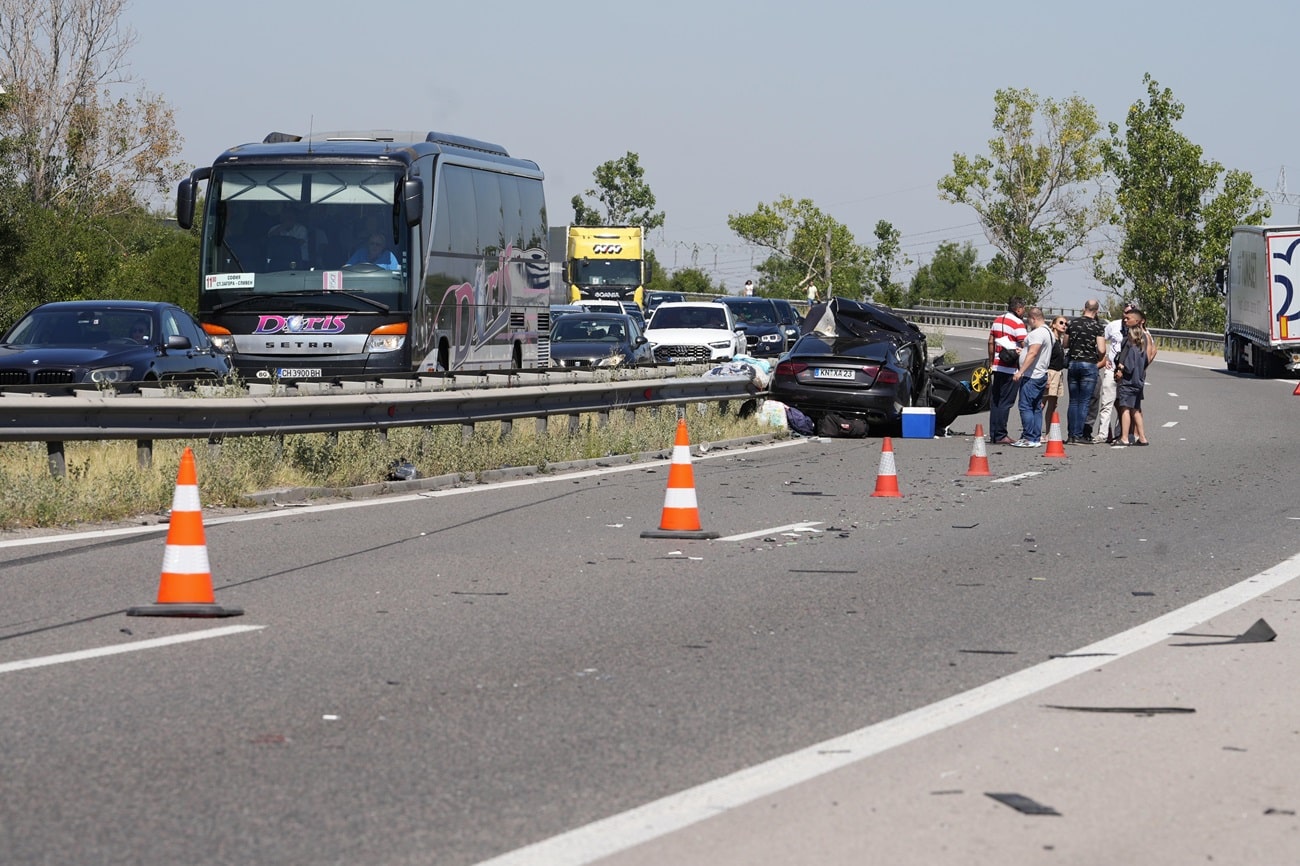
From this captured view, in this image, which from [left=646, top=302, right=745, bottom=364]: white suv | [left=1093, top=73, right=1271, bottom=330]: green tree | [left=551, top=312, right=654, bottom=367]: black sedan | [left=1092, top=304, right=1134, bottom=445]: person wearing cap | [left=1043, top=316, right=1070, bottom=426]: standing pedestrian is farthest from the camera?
[left=1093, top=73, right=1271, bottom=330]: green tree

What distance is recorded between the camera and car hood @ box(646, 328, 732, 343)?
3856 centimetres

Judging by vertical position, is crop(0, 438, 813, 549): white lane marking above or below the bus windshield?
below

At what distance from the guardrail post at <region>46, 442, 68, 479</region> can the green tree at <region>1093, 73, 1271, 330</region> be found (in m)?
73.8

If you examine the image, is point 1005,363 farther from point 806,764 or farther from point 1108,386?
point 806,764

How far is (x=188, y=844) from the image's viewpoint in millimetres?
5043

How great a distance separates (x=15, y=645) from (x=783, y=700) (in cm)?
344

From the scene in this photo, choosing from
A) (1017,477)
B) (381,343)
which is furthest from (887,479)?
(381,343)

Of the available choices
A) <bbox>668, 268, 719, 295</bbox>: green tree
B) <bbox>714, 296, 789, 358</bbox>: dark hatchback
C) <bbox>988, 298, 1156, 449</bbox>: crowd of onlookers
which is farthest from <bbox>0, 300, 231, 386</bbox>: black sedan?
<bbox>668, 268, 719, 295</bbox>: green tree

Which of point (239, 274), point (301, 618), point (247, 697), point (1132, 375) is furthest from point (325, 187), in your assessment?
point (247, 697)

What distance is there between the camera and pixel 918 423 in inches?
928

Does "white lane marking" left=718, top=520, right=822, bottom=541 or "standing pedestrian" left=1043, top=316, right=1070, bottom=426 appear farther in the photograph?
"standing pedestrian" left=1043, top=316, right=1070, bottom=426

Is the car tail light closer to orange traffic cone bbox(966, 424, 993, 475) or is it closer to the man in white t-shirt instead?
the man in white t-shirt

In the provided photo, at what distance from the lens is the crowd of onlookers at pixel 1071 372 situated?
74.0ft

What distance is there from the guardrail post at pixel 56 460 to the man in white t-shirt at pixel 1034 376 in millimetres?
12401
